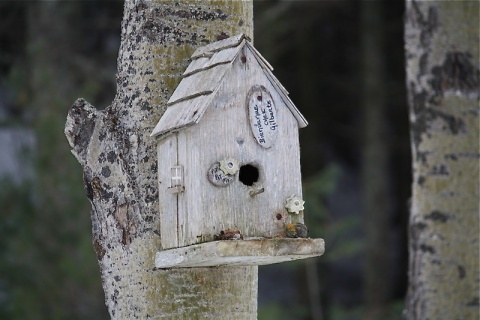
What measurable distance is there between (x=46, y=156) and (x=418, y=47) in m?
4.19

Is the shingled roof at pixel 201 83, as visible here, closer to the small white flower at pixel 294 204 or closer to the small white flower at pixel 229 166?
the small white flower at pixel 229 166

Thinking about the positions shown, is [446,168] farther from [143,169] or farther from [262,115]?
[143,169]

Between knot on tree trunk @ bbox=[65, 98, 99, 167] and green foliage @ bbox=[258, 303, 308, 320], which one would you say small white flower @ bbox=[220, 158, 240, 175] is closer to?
knot on tree trunk @ bbox=[65, 98, 99, 167]

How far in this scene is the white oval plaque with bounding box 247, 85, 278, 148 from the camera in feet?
9.11

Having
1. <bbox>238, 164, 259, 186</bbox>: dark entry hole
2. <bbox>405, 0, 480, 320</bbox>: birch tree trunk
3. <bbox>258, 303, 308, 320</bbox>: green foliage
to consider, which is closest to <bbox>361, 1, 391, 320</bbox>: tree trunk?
<bbox>258, 303, 308, 320</bbox>: green foliage

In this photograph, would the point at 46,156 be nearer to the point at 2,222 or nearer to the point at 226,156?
the point at 2,222

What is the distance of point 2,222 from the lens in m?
8.62

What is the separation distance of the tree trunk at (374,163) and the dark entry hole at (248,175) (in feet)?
29.5

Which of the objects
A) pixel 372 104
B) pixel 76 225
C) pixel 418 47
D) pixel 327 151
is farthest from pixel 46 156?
pixel 327 151

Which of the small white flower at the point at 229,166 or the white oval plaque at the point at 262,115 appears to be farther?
the white oval plaque at the point at 262,115

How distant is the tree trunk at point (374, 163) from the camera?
38.4ft

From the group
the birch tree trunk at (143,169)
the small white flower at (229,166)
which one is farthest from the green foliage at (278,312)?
the small white flower at (229,166)

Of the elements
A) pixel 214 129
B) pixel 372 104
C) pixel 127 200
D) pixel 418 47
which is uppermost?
pixel 372 104

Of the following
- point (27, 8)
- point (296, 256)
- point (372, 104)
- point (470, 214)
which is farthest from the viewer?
point (372, 104)
